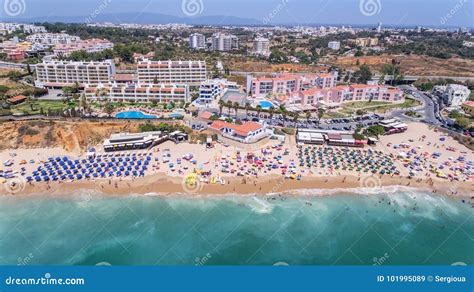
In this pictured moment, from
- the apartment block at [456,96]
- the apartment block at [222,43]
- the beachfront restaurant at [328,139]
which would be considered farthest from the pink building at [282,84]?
the apartment block at [222,43]

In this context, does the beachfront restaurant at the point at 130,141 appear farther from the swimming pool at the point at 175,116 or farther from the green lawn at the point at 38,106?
the green lawn at the point at 38,106

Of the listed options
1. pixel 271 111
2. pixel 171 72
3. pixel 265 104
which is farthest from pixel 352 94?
pixel 171 72

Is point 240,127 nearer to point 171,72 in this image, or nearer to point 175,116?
point 175,116

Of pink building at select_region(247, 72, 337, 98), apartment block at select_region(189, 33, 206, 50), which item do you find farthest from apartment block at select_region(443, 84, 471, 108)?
apartment block at select_region(189, 33, 206, 50)

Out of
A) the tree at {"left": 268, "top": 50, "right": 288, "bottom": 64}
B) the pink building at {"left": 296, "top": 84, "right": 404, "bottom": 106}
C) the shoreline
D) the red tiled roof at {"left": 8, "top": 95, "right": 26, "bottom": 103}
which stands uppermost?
the tree at {"left": 268, "top": 50, "right": 288, "bottom": 64}

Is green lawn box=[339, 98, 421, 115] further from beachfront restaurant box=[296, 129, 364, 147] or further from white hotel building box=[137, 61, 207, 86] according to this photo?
white hotel building box=[137, 61, 207, 86]

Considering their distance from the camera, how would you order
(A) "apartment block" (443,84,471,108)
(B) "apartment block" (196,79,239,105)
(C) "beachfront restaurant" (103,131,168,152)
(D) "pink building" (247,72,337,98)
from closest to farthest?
(C) "beachfront restaurant" (103,131,168,152)
(B) "apartment block" (196,79,239,105)
(A) "apartment block" (443,84,471,108)
(D) "pink building" (247,72,337,98)
